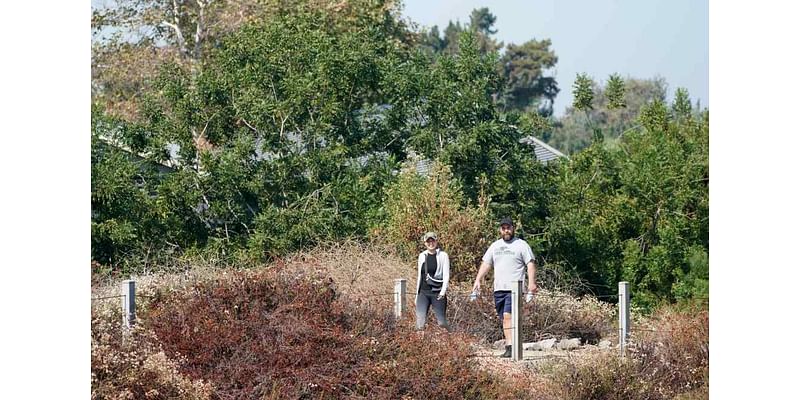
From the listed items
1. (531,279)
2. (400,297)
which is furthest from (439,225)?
(531,279)

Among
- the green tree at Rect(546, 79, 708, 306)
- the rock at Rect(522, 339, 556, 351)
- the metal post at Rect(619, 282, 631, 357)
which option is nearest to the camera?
the metal post at Rect(619, 282, 631, 357)

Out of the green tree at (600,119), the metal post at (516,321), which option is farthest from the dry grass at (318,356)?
the green tree at (600,119)

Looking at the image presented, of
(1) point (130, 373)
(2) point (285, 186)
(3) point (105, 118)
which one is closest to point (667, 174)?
(2) point (285, 186)

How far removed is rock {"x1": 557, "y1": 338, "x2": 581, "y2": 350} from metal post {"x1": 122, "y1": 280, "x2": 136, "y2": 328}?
527 centimetres

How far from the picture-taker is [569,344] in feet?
46.5

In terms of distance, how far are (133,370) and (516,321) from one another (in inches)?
172

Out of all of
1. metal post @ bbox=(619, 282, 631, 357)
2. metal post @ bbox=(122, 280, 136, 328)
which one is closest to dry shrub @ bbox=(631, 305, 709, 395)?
metal post @ bbox=(619, 282, 631, 357)

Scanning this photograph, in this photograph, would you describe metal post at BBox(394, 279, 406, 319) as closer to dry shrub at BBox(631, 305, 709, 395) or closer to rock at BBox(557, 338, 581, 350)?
rock at BBox(557, 338, 581, 350)

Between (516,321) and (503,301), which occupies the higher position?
(503,301)

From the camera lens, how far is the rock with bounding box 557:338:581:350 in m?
14.0

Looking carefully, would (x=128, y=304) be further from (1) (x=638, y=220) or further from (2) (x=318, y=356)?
(1) (x=638, y=220)

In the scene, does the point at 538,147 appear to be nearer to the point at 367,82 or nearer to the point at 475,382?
the point at 367,82

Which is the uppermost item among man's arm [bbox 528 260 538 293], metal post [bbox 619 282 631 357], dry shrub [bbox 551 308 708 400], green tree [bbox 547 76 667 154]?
green tree [bbox 547 76 667 154]

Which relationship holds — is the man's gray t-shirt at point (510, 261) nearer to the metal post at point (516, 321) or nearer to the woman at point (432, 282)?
the metal post at point (516, 321)
